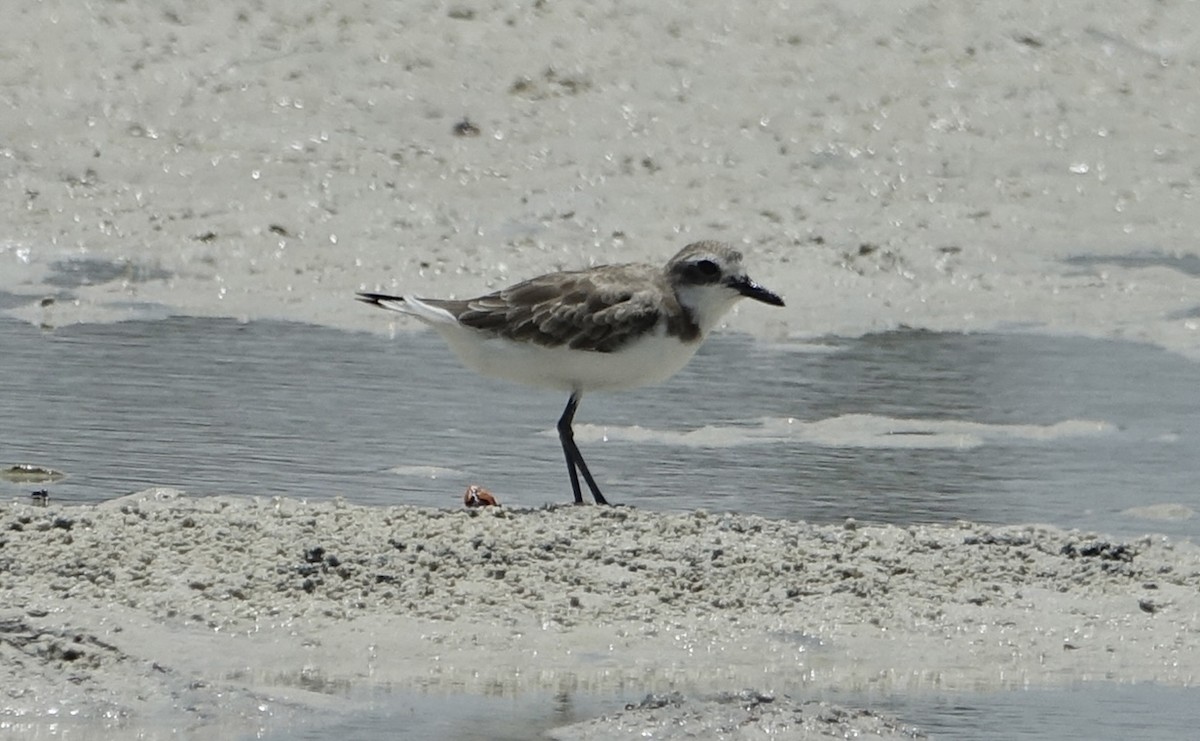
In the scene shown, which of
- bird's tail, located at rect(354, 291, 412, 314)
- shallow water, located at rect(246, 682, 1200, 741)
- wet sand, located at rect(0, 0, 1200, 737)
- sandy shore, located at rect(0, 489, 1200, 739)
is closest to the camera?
shallow water, located at rect(246, 682, 1200, 741)

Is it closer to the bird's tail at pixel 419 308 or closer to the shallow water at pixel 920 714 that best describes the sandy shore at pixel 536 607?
the shallow water at pixel 920 714

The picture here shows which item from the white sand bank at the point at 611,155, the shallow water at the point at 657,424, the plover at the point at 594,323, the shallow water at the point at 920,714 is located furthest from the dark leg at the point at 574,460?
the white sand bank at the point at 611,155

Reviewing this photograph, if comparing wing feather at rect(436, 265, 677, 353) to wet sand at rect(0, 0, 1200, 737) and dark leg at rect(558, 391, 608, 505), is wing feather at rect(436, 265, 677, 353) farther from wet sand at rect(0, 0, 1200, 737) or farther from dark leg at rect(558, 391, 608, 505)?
wet sand at rect(0, 0, 1200, 737)

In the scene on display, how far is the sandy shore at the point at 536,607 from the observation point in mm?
5910

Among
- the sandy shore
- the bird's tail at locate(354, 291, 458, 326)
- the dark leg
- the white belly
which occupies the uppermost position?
the bird's tail at locate(354, 291, 458, 326)

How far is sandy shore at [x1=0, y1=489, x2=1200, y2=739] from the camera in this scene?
5910 millimetres

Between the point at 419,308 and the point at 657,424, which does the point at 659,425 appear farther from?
the point at 419,308

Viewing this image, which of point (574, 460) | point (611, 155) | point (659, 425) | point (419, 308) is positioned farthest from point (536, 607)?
point (611, 155)

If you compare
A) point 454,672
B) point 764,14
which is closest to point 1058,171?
point 764,14

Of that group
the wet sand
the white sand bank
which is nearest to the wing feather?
the wet sand

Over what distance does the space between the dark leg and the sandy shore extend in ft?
1.81

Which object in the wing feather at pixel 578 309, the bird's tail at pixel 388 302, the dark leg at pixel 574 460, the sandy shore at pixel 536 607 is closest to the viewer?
the sandy shore at pixel 536 607

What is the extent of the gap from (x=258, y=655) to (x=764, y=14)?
922 centimetres

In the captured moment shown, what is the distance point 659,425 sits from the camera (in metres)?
9.46
